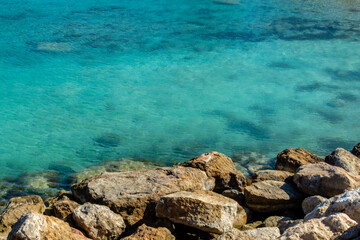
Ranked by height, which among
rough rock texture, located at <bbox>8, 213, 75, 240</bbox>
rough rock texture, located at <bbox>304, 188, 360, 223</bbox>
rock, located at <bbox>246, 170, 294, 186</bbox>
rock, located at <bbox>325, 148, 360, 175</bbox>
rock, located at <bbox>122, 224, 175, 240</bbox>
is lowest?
rock, located at <bbox>246, 170, 294, 186</bbox>

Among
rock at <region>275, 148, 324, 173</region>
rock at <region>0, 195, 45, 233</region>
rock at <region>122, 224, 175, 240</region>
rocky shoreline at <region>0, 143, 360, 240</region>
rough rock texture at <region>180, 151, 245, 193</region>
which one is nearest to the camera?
rocky shoreline at <region>0, 143, 360, 240</region>

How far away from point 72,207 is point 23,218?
4.01ft

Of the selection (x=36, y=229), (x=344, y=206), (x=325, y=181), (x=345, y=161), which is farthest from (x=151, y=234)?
(x=345, y=161)

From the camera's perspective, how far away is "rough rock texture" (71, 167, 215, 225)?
4.73 meters

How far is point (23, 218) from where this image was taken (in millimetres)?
3574

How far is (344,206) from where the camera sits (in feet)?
11.9

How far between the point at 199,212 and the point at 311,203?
1366 mm

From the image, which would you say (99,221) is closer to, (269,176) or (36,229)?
(36,229)

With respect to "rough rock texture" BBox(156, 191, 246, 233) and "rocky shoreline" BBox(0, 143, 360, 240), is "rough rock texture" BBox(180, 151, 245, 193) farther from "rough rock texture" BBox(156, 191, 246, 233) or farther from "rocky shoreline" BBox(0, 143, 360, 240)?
"rough rock texture" BBox(156, 191, 246, 233)

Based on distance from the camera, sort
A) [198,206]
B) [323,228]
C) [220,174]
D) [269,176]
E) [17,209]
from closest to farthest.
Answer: [323,228] → [198,206] → [17,209] → [220,174] → [269,176]

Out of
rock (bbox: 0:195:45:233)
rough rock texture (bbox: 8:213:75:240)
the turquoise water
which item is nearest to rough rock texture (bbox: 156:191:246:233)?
rough rock texture (bbox: 8:213:75:240)

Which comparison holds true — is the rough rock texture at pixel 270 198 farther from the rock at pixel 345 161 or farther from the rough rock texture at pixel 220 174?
the rock at pixel 345 161

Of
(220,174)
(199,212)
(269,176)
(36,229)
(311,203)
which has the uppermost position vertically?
(36,229)

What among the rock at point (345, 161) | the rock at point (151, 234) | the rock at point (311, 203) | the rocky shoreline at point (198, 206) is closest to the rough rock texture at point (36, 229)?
the rocky shoreline at point (198, 206)
